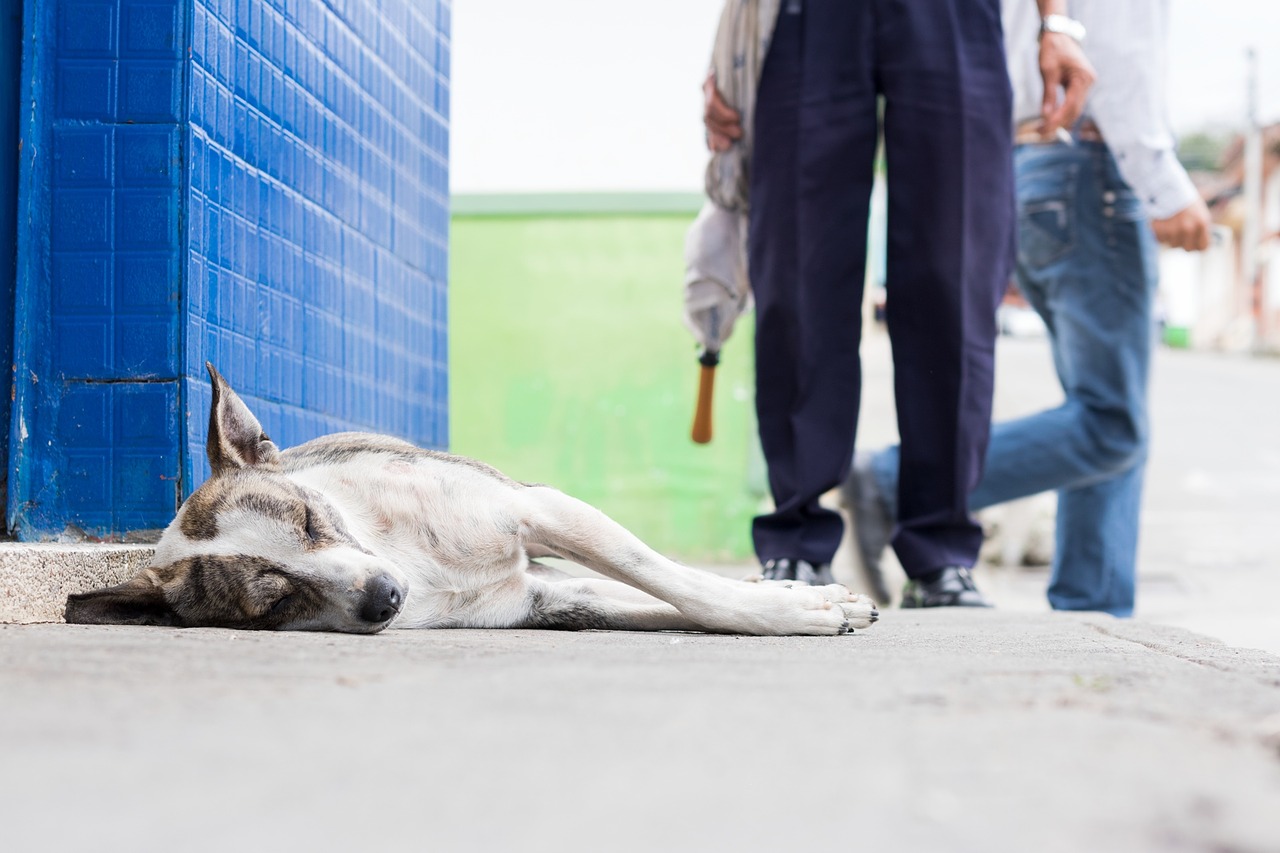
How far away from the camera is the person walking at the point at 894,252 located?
3314 millimetres

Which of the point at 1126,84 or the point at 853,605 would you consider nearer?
the point at 853,605

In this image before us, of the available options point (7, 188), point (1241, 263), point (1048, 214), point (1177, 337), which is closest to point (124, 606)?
point (7, 188)

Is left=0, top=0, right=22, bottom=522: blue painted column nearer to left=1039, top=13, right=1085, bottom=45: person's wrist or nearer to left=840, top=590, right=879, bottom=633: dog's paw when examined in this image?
left=840, top=590, right=879, bottom=633: dog's paw

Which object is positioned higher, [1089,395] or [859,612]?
[1089,395]

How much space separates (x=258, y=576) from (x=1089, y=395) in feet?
9.73

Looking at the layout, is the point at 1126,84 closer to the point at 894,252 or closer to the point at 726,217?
the point at 894,252

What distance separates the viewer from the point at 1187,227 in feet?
12.5

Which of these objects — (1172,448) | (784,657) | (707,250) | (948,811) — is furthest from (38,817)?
(1172,448)

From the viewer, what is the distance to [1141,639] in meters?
2.22

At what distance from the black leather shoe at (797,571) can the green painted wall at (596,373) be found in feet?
11.3

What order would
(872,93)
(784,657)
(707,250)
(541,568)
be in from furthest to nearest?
(707,250), (872,93), (541,568), (784,657)

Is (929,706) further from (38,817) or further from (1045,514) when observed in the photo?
(1045,514)

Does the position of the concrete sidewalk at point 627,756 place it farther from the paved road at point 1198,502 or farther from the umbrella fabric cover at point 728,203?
the paved road at point 1198,502

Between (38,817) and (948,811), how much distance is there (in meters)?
0.60
